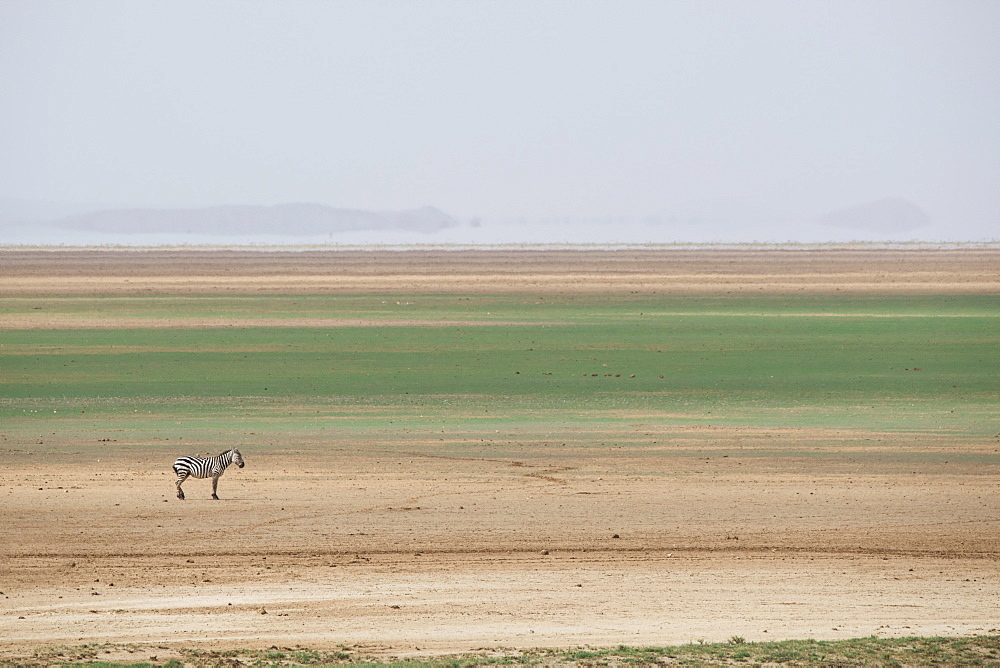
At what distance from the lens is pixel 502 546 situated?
45.6 feet

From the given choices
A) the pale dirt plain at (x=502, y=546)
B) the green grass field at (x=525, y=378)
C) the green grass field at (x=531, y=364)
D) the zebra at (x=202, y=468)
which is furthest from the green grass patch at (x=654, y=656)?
the green grass field at (x=531, y=364)

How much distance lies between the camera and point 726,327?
36562mm

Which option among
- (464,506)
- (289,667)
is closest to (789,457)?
(464,506)

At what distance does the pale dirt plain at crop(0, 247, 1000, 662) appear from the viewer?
10891mm

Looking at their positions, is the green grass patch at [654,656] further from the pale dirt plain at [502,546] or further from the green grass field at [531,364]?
the green grass field at [531,364]

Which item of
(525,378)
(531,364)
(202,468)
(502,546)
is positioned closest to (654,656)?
(502,546)

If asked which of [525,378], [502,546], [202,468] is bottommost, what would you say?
[502,546]

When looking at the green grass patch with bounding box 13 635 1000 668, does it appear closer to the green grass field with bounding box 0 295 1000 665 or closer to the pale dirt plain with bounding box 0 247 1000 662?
Answer: the green grass field with bounding box 0 295 1000 665

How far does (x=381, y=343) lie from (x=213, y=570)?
66.7ft

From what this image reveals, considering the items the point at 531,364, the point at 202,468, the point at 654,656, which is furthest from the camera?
the point at 531,364

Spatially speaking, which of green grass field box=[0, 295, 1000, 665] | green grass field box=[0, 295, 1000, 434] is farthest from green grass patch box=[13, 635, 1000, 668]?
green grass field box=[0, 295, 1000, 434]

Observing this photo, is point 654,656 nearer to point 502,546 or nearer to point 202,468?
point 502,546

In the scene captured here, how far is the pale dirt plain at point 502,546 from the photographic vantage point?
35.7 ft

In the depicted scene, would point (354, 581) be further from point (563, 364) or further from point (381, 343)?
point (381, 343)
